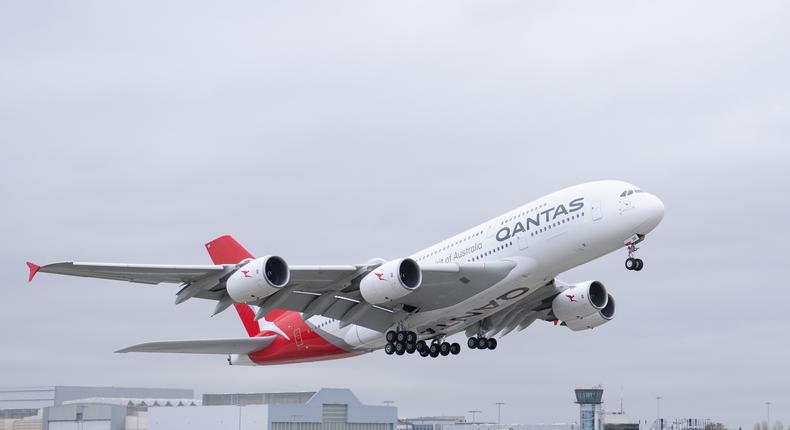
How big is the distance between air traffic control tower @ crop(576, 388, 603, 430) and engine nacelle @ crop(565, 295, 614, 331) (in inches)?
1777

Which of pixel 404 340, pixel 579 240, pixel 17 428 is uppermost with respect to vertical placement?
pixel 579 240

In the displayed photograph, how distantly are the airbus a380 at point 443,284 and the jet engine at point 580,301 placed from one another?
4 cm

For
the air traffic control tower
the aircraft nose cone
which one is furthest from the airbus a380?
the air traffic control tower

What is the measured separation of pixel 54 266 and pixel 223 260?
540 inches

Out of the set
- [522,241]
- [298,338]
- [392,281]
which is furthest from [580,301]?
[298,338]

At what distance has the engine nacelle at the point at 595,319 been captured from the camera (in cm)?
4325

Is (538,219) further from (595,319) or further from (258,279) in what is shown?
(258,279)

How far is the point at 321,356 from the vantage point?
4434 centimetres

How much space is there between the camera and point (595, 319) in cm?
4325

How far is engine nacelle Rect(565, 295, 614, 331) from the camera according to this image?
43.2 m

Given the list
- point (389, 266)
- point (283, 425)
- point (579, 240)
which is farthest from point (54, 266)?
point (283, 425)

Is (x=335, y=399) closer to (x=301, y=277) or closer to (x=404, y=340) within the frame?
(x=404, y=340)

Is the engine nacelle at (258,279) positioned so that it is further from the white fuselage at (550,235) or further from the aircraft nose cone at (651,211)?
the aircraft nose cone at (651,211)

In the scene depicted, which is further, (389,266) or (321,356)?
(321,356)
